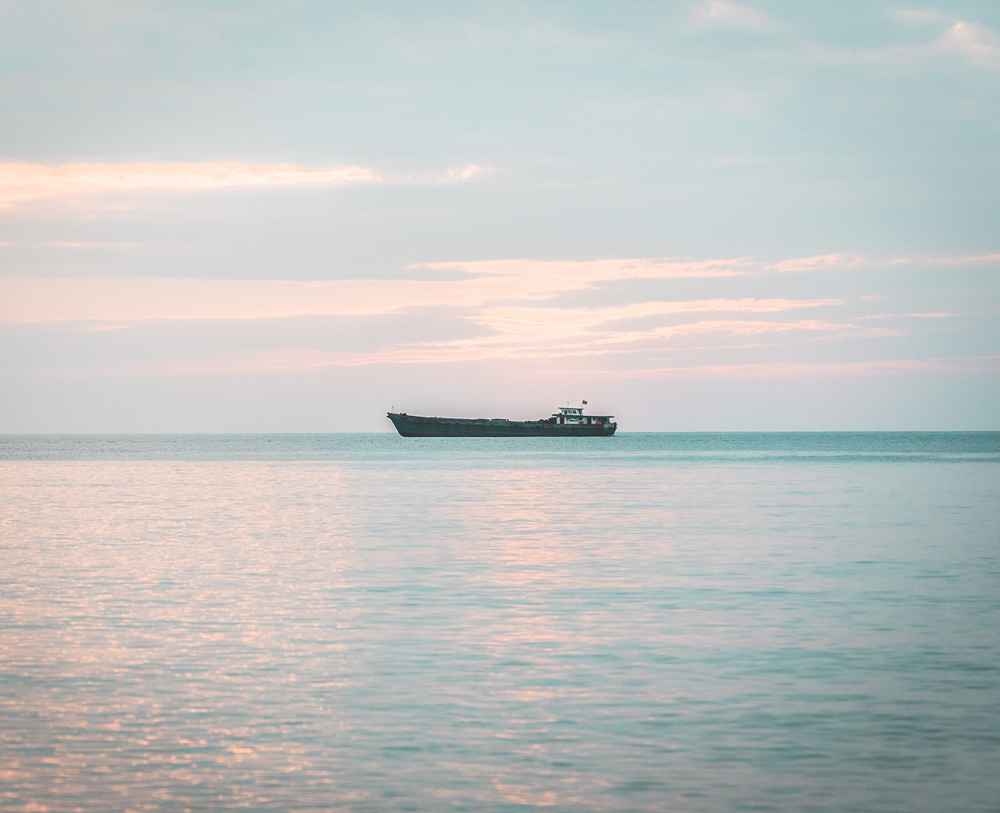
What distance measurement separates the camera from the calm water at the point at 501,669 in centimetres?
1198

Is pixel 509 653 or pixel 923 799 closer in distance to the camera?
pixel 923 799

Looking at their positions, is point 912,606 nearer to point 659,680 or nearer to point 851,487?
point 659,680

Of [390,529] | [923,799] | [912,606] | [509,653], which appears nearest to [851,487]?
[390,529]

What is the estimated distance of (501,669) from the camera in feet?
57.4

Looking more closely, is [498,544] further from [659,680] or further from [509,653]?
[659,680]

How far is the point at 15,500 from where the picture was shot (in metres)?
59.9

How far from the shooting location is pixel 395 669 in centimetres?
1764

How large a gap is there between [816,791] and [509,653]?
7.83 meters

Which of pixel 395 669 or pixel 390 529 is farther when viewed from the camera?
pixel 390 529

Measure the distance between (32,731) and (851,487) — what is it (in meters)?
63.2

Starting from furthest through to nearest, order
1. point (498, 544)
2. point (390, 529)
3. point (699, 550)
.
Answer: point (390, 529) < point (498, 544) < point (699, 550)

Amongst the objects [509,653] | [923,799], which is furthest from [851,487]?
[923,799]

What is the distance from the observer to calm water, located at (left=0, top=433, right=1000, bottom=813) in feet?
39.3

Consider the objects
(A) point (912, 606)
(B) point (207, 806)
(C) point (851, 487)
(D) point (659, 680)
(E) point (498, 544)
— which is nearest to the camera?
(B) point (207, 806)
